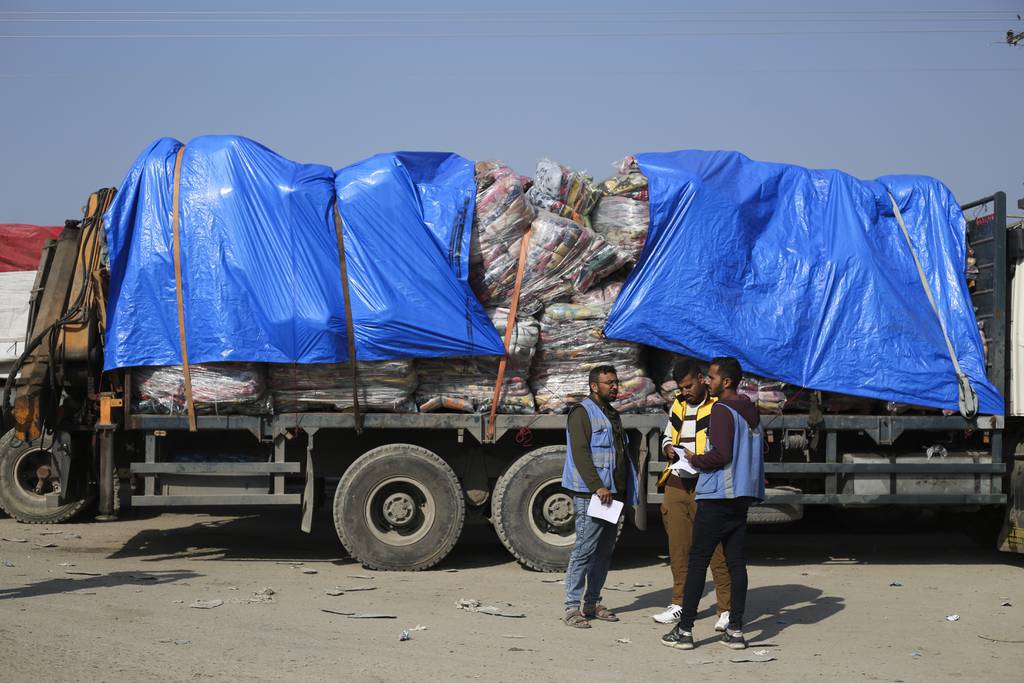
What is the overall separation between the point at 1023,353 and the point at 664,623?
4571mm

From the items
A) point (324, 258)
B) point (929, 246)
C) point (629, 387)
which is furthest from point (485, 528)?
point (929, 246)

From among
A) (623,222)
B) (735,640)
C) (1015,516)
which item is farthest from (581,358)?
(1015,516)

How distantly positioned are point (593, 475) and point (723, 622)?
4.02 feet

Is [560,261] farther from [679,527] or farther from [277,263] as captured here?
[679,527]

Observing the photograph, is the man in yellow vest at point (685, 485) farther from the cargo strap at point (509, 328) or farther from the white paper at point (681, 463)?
the cargo strap at point (509, 328)

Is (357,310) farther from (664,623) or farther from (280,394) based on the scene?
(664,623)

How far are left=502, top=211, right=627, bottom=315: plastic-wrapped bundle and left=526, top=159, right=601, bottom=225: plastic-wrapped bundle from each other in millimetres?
→ 222

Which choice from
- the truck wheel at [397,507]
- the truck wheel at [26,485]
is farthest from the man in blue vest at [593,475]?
the truck wheel at [26,485]

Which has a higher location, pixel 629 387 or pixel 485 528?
pixel 629 387

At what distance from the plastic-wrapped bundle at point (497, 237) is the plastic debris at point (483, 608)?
2.65 m

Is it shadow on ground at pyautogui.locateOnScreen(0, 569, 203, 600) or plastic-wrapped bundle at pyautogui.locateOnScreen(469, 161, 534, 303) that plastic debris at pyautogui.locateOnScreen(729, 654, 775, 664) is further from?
shadow on ground at pyautogui.locateOnScreen(0, 569, 203, 600)

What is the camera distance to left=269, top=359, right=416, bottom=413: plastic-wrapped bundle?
9.20 meters

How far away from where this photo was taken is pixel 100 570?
29.9 feet

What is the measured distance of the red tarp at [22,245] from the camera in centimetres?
1409
